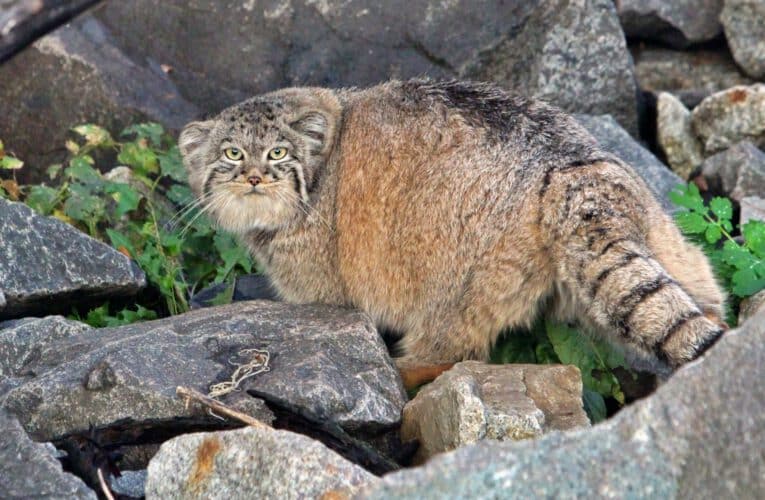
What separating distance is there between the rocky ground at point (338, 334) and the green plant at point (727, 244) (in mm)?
139

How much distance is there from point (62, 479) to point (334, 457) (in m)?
1.11

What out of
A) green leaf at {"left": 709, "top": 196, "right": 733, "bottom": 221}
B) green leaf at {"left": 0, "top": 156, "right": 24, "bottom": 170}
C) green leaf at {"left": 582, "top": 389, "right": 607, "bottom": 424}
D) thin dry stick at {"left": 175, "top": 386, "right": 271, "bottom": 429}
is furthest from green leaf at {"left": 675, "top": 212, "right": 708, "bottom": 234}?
green leaf at {"left": 0, "top": 156, "right": 24, "bottom": 170}

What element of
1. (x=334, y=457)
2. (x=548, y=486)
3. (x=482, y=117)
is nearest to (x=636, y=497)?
(x=548, y=486)

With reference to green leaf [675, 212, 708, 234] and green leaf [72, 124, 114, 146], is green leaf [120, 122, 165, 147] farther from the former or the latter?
green leaf [675, 212, 708, 234]

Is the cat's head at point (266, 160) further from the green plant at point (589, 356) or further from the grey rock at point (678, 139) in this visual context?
the grey rock at point (678, 139)

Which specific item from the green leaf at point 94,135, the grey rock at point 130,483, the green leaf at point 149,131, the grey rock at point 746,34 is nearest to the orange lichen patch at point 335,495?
the grey rock at point 130,483

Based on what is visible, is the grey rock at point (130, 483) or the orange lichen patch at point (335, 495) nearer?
the orange lichen patch at point (335, 495)

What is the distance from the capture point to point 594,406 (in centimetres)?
599

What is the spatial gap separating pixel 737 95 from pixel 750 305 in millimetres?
2949

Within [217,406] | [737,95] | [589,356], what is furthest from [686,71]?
[217,406]

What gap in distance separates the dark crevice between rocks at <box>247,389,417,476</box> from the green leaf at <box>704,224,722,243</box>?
254cm

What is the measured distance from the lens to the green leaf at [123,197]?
7.54m

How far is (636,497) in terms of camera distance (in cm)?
321

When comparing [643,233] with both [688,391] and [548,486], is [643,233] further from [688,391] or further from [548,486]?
[548,486]
